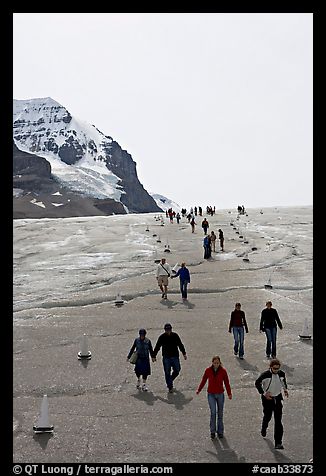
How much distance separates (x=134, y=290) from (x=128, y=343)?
299 inches

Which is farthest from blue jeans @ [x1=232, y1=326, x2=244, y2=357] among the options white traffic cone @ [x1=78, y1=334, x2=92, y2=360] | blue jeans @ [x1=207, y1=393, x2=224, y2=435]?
blue jeans @ [x1=207, y1=393, x2=224, y2=435]

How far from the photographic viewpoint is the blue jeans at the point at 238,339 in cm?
1385

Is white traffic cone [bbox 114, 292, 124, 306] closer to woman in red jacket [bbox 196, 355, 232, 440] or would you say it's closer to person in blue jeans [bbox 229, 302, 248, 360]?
person in blue jeans [bbox 229, 302, 248, 360]

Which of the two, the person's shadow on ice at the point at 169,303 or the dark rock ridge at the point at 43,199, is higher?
the dark rock ridge at the point at 43,199

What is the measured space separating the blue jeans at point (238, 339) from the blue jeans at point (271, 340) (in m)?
0.61

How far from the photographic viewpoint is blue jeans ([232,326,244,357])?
545 inches

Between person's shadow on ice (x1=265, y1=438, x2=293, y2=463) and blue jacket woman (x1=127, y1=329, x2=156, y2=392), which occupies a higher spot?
blue jacket woman (x1=127, y1=329, x2=156, y2=392)

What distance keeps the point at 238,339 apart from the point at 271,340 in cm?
78

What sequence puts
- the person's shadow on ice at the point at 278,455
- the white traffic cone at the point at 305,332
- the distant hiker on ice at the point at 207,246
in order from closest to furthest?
the person's shadow on ice at the point at 278,455 → the white traffic cone at the point at 305,332 → the distant hiker on ice at the point at 207,246

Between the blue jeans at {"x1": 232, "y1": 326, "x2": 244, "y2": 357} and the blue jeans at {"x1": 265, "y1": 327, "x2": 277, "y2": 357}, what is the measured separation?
608mm

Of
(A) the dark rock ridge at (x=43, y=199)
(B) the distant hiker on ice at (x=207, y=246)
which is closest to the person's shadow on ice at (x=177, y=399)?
(B) the distant hiker on ice at (x=207, y=246)

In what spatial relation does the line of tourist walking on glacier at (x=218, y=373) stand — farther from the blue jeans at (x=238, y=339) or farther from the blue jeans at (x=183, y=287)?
the blue jeans at (x=183, y=287)

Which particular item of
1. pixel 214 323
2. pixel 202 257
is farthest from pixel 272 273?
pixel 214 323
